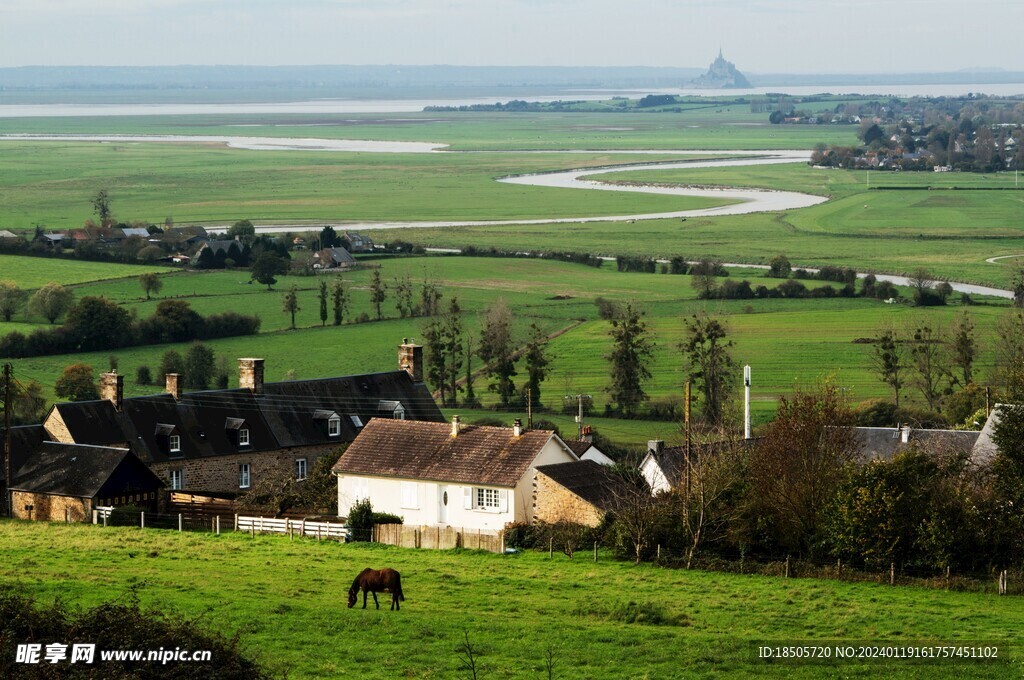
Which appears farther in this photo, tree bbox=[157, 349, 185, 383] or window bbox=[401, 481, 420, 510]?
tree bbox=[157, 349, 185, 383]

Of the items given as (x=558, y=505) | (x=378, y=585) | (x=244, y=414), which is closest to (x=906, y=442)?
(x=558, y=505)

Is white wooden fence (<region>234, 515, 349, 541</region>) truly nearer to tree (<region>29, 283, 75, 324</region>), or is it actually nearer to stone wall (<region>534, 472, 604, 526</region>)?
stone wall (<region>534, 472, 604, 526</region>)

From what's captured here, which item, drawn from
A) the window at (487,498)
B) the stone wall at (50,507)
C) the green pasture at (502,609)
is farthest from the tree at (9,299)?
the green pasture at (502,609)

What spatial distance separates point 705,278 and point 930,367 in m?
38.2

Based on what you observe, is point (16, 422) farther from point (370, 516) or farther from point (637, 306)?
point (637, 306)

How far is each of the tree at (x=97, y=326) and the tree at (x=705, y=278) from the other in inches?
1478

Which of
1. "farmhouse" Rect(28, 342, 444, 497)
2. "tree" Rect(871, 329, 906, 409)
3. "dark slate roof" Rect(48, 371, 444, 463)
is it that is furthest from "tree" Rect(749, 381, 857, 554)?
"tree" Rect(871, 329, 906, 409)

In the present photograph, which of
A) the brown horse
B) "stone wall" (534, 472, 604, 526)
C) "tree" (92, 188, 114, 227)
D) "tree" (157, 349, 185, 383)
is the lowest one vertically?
"tree" (92, 188, 114, 227)

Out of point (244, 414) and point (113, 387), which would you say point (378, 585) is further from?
point (244, 414)

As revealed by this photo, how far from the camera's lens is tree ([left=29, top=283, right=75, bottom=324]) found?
89312 millimetres

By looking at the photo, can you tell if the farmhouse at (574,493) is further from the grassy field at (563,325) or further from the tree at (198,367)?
the tree at (198,367)

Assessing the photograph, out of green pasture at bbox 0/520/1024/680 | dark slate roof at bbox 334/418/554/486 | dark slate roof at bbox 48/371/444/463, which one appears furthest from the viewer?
dark slate roof at bbox 48/371/444/463

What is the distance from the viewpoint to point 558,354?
79.6m

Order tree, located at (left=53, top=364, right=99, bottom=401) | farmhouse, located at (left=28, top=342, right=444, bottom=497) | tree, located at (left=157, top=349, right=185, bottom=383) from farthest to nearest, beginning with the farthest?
tree, located at (left=157, top=349, right=185, bottom=383) < tree, located at (left=53, top=364, right=99, bottom=401) < farmhouse, located at (left=28, top=342, right=444, bottom=497)
